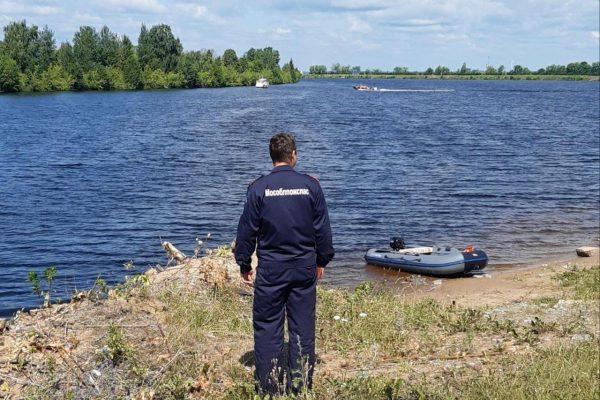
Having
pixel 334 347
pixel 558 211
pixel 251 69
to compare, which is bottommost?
pixel 558 211

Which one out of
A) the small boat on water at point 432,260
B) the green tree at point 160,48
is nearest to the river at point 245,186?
the small boat on water at point 432,260

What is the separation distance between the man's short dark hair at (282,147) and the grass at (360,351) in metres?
2.00

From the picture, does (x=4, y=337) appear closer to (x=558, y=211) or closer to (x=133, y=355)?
(x=133, y=355)

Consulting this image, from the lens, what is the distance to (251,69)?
171 meters

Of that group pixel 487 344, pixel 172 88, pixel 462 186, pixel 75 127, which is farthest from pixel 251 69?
pixel 487 344

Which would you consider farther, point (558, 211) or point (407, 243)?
point (558, 211)

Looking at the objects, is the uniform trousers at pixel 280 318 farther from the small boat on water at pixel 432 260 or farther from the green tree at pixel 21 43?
the green tree at pixel 21 43

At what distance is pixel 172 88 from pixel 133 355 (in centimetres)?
12372

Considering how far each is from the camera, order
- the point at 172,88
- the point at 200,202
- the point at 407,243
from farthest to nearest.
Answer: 1. the point at 172,88
2. the point at 200,202
3. the point at 407,243

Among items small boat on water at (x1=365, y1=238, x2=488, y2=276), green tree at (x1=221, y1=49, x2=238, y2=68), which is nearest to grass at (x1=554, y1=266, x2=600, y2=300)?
small boat on water at (x1=365, y1=238, x2=488, y2=276)

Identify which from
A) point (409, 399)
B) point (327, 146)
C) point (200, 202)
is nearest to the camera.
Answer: point (409, 399)

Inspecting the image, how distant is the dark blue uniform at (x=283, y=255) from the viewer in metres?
5.71

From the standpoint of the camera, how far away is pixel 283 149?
5.80 m

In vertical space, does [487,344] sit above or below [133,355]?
below
